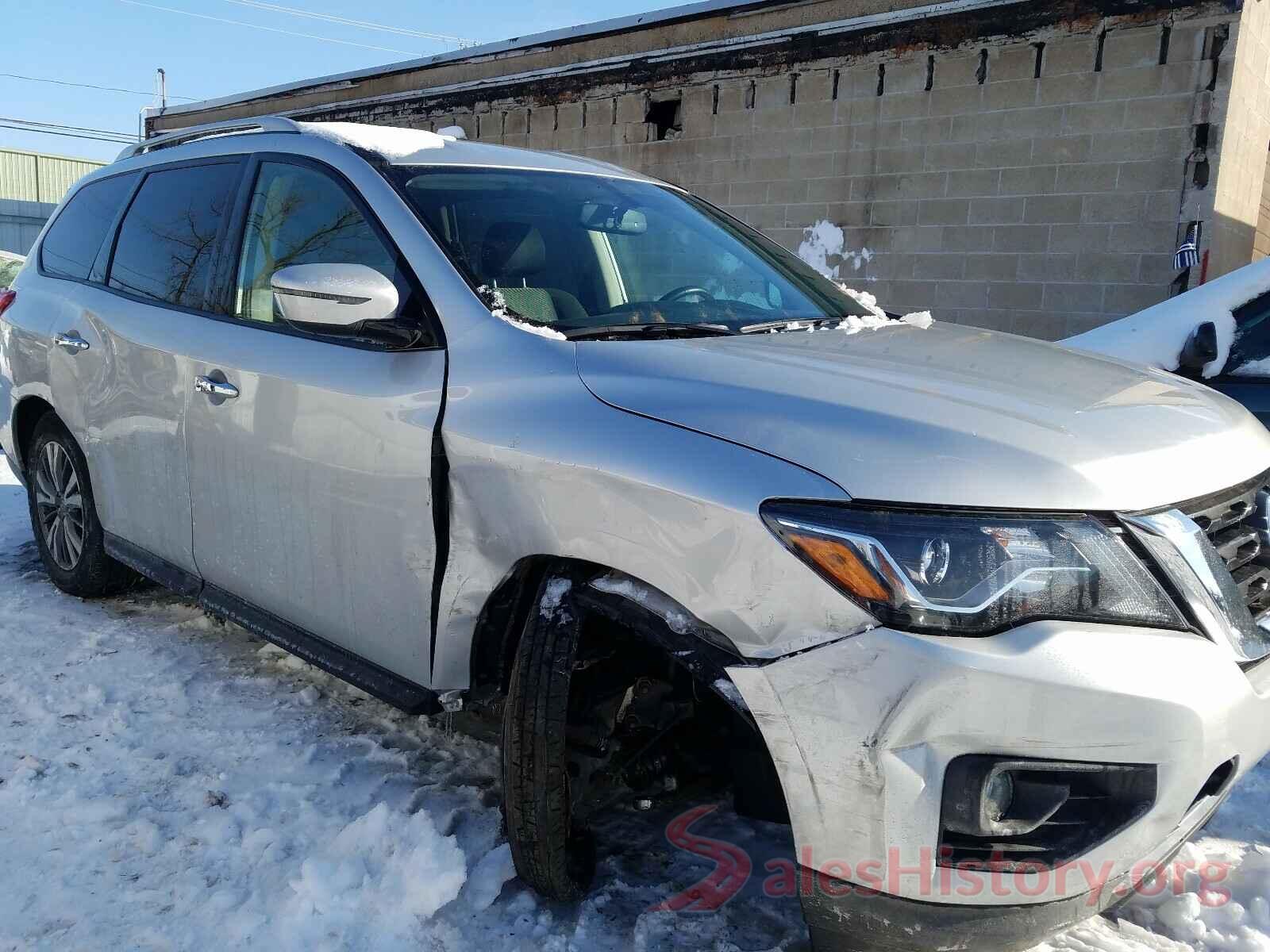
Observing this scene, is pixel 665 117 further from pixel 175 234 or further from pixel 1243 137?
pixel 175 234

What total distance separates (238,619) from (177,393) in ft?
2.38

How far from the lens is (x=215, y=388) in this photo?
2.87 meters

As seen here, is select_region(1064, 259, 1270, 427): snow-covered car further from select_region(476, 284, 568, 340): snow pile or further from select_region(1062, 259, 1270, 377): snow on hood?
select_region(476, 284, 568, 340): snow pile

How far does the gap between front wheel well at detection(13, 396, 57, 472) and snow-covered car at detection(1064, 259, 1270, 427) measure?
4418mm

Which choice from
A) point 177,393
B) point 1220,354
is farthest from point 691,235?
point 1220,354

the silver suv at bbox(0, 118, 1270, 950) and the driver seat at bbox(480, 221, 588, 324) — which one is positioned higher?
the driver seat at bbox(480, 221, 588, 324)

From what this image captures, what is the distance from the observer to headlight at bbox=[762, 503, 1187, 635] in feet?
5.21

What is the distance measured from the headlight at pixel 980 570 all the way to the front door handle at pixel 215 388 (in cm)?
188

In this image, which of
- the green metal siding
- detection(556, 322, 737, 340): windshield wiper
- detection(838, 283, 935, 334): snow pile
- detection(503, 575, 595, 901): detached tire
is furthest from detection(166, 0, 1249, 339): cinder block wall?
the green metal siding

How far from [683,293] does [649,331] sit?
0.43 m

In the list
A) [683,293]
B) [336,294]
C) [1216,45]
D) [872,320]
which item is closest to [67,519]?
[336,294]

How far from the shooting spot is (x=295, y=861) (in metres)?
2.38

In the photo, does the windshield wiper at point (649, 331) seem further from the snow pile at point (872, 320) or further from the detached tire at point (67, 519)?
the detached tire at point (67, 519)

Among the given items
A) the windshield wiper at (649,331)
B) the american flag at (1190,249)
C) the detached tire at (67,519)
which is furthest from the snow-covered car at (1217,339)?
the detached tire at (67,519)
